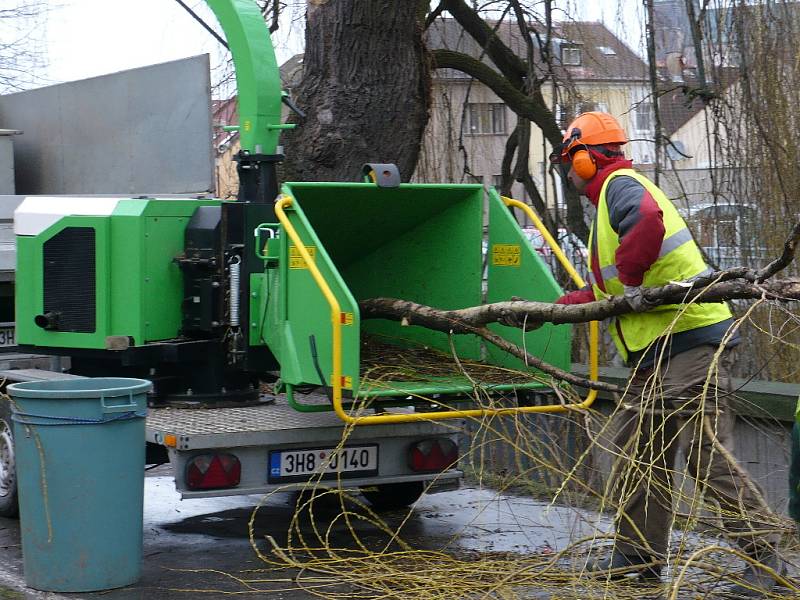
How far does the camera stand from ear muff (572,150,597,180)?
17.4 feet

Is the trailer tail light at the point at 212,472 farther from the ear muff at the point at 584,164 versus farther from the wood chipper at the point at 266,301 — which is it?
the ear muff at the point at 584,164

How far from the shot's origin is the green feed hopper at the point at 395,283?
17.5ft

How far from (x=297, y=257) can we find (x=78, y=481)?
1290mm

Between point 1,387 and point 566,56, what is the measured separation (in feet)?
17.7

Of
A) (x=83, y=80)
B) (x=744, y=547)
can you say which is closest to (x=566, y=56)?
(x=83, y=80)

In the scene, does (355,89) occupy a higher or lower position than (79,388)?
higher

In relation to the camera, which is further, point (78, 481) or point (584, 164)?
point (584, 164)

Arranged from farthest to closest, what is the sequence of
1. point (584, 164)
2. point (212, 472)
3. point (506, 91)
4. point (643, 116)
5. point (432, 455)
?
1. point (506, 91)
2. point (643, 116)
3. point (432, 455)
4. point (212, 472)
5. point (584, 164)

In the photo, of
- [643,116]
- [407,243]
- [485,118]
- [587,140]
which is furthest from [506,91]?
[587,140]

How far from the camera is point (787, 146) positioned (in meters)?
8.38

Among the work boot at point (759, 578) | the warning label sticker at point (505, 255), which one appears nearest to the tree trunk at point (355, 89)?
the warning label sticker at point (505, 255)

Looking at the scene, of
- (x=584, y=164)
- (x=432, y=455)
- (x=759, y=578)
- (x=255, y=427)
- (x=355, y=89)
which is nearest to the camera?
(x=759, y=578)

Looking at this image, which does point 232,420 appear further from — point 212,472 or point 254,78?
point 254,78

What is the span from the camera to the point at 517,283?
6.05m
